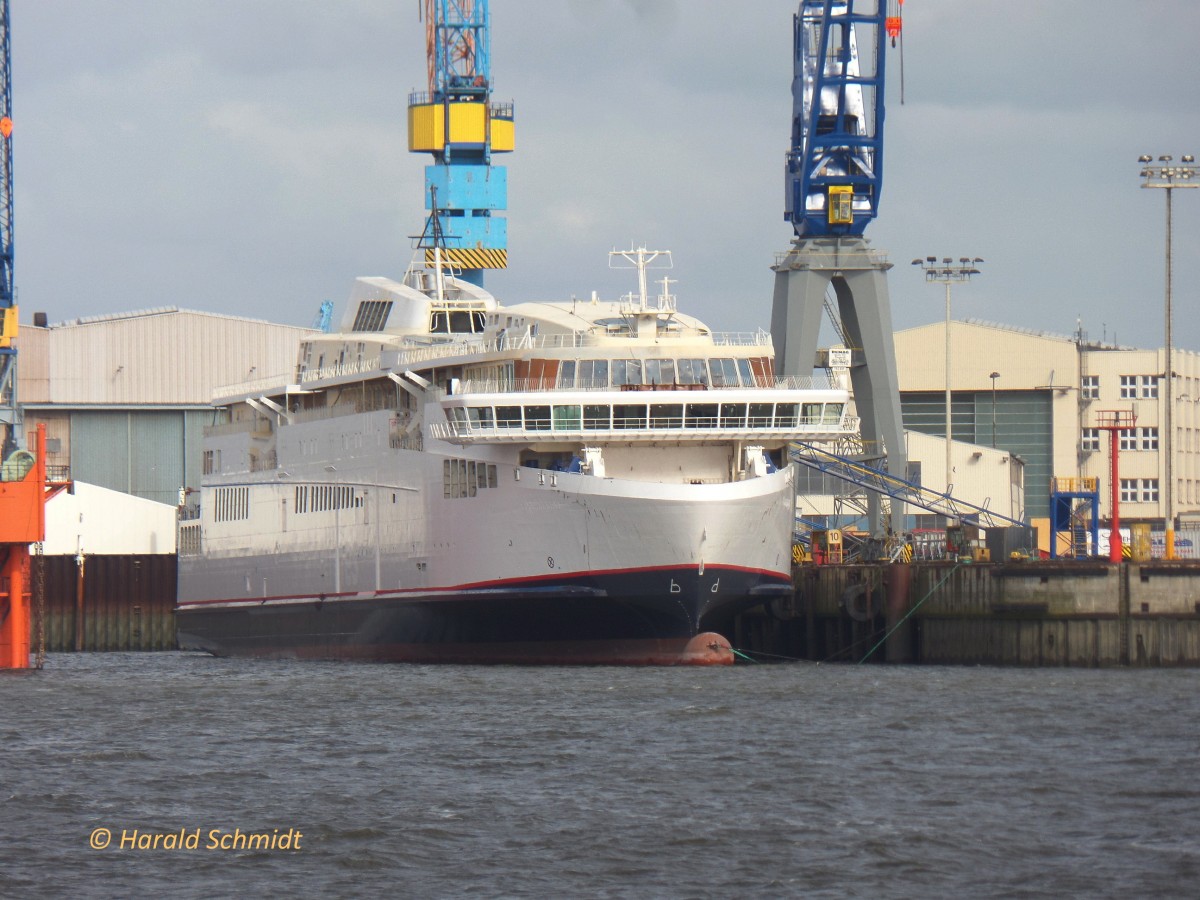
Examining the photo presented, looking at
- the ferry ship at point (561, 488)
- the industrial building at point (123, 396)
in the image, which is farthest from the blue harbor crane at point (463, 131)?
the ferry ship at point (561, 488)

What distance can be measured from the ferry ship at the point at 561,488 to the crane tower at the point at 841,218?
1405cm

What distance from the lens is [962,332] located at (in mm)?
103938

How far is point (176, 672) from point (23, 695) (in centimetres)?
1128

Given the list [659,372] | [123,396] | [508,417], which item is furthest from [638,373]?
[123,396]

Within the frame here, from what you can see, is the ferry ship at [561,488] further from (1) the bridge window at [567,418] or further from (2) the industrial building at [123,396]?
(2) the industrial building at [123,396]

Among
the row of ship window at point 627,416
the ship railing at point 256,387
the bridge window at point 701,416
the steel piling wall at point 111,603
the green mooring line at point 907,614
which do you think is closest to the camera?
the row of ship window at point 627,416

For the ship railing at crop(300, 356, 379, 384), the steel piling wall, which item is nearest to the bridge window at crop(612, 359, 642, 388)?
the ship railing at crop(300, 356, 379, 384)

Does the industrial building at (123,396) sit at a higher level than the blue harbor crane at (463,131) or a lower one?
lower

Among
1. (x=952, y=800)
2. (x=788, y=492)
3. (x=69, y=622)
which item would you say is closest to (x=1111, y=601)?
(x=788, y=492)

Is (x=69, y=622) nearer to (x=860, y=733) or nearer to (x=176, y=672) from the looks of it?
(x=176, y=672)

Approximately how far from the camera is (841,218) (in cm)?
7325

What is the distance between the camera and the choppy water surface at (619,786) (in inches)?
1121

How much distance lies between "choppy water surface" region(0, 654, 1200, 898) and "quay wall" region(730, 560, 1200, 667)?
3293 millimetres

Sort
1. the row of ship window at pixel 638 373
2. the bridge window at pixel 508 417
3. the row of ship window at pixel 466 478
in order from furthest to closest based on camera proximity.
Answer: the row of ship window at pixel 466 478 → the row of ship window at pixel 638 373 → the bridge window at pixel 508 417
